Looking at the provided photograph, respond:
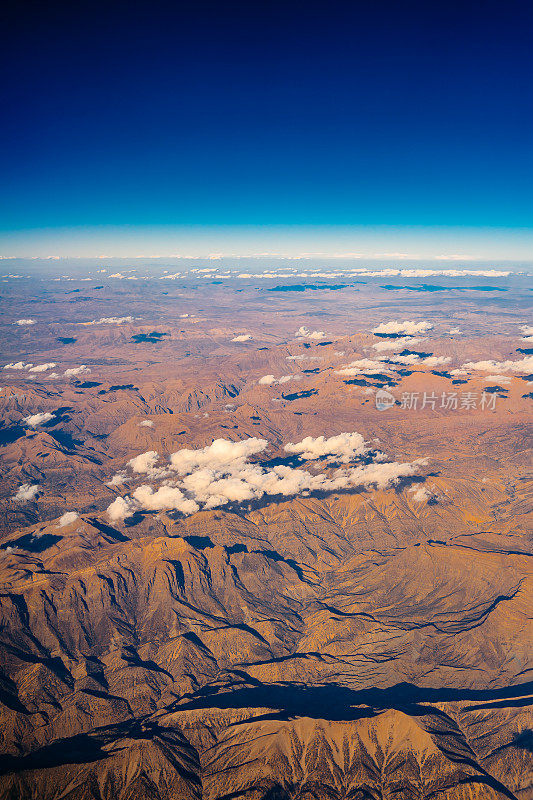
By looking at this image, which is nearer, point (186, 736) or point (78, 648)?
point (186, 736)

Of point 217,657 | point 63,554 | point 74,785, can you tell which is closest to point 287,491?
point 217,657

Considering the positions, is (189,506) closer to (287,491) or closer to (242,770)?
(287,491)

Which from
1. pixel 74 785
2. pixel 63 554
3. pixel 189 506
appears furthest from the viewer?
pixel 189 506

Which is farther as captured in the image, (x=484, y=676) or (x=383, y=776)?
(x=484, y=676)

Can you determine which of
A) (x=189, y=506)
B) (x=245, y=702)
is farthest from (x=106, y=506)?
(x=245, y=702)

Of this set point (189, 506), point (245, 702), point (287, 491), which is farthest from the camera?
point (287, 491)

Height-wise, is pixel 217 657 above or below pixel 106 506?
below

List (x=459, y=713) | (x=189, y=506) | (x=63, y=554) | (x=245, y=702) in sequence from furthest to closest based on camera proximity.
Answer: (x=189, y=506)
(x=63, y=554)
(x=245, y=702)
(x=459, y=713)

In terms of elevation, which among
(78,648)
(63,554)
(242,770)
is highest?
(63,554)

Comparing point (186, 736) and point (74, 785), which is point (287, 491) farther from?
point (74, 785)
